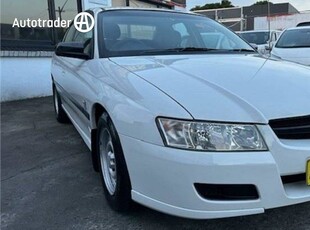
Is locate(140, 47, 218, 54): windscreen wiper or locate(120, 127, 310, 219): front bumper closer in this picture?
locate(120, 127, 310, 219): front bumper

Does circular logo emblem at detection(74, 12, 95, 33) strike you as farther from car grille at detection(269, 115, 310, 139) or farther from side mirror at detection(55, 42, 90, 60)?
car grille at detection(269, 115, 310, 139)

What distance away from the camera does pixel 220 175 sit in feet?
6.55

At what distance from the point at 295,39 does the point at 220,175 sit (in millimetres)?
7964

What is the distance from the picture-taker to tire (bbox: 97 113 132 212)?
245 centimetres

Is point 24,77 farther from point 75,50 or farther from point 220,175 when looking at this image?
point 220,175

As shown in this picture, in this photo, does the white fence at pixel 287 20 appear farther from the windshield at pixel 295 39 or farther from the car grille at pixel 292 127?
the car grille at pixel 292 127

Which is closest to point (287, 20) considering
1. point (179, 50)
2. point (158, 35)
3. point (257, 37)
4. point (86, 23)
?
point (257, 37)

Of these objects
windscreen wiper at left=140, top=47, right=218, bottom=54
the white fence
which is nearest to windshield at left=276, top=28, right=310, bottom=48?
windscreen wiper at left=140, top=47, right=218, bottom=54

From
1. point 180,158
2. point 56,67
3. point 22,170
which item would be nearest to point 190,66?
point 180,158

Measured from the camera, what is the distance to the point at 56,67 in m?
5.17

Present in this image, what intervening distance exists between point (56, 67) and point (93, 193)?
2523 mm

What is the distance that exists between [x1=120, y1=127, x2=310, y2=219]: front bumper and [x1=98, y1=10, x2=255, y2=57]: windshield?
1361 mm

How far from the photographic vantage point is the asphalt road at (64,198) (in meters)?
2.61

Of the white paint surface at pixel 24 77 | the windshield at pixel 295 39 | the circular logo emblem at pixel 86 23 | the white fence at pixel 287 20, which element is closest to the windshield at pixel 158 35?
the circular logo emblem at pixel 86 23
